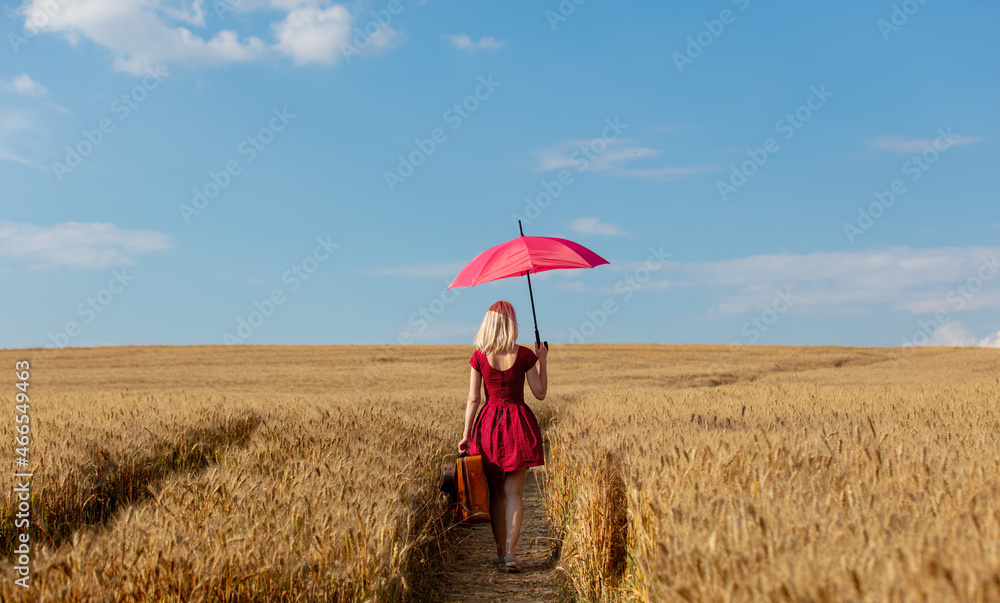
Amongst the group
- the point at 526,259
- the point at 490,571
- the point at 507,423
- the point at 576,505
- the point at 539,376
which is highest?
the point at 526,259

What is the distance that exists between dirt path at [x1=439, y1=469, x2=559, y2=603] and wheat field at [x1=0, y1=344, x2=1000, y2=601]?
0.64 feet

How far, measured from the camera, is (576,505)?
16.2ft

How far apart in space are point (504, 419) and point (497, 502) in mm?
684

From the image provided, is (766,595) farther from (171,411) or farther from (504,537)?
(171,411)

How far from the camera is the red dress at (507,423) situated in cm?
537

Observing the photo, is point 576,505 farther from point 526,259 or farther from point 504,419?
point 526,259

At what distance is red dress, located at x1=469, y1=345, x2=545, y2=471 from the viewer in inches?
211

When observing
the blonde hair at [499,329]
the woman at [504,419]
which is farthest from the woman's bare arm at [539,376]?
the blonde hair at [499,329]

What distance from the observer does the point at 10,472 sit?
17.8ft

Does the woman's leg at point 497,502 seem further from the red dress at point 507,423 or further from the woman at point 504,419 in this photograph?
the red dress at point 507,423

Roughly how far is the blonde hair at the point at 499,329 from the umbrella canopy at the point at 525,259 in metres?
0.49

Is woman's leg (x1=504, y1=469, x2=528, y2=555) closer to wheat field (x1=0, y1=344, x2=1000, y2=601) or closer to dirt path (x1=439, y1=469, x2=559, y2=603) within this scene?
dirt path (x1=439, y1=469, x2=559, y2=603)

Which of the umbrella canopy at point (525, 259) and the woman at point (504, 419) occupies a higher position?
the umbrella canopy at point (525, 259)

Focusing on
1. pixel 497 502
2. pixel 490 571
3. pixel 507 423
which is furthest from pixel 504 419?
pixel 490 571
